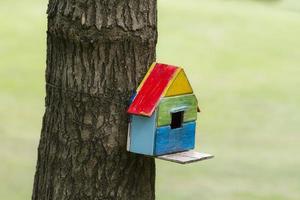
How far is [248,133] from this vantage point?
6984 millimetres

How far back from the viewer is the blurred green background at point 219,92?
5852 mm

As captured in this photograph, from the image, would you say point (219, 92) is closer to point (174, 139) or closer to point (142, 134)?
point (174, 139)

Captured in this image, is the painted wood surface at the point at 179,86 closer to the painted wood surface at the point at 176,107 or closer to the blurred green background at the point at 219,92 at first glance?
the painted wood surface at the point at 176,107

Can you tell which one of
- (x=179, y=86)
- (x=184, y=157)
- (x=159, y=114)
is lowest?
(x=184, y=157)

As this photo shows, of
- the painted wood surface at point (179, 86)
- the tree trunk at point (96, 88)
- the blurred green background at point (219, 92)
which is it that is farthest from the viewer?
the blurred green background at point (219, 92)

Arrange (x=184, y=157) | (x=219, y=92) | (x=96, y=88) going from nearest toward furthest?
(x=96, y=88)
(x=184, y=157)
(x=219, y=92)

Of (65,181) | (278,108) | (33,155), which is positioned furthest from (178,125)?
(278,108)

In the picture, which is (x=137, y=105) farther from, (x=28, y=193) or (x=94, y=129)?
(x=28, y=193)

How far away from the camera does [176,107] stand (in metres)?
2.83

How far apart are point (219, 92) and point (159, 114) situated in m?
5.45

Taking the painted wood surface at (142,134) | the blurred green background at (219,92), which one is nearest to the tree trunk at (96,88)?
the painted wood surface at (142,134)

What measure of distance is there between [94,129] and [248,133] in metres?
4.40

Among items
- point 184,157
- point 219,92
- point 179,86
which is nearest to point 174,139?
point 184,157

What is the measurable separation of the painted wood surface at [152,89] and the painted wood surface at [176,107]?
0.13ft
